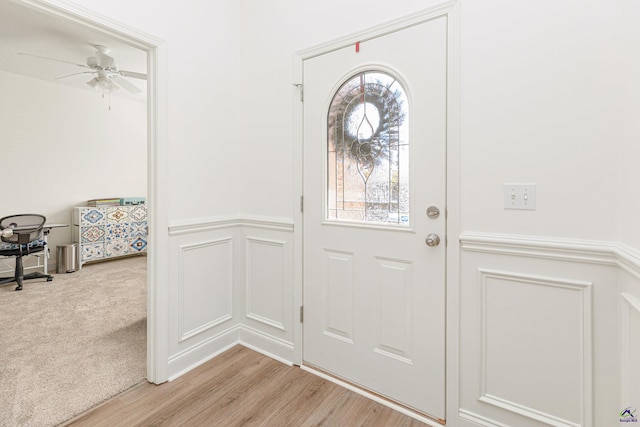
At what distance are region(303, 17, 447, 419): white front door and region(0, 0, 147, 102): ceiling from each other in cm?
212

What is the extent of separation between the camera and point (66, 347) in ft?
7.84

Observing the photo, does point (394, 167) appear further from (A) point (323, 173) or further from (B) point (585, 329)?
(B) point (585, 329)

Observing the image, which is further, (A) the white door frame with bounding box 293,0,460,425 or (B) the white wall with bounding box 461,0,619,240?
(A) the white door frame with bounding box 293,0,460,425

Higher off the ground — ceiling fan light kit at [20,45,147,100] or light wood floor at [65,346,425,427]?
ceiling fan light kit at [20,45,147,100]

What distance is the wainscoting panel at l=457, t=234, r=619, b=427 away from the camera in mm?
1266

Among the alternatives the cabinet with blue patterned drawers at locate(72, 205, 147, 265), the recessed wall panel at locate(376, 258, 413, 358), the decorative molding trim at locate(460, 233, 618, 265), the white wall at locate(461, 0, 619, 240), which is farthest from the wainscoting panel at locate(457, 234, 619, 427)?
the cabinet with blue patterned drawers at locate(72, 205, 147, 265)

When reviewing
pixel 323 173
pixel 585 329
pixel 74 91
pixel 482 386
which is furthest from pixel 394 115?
pixel 74 91

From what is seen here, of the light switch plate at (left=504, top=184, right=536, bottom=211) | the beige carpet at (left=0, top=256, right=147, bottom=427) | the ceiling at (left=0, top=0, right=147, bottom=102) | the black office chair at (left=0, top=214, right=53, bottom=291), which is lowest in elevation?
the beige carpet at (left=0, top=256, right=147, bottom=427)

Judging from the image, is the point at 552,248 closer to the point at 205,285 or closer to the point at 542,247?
the point at 542,247

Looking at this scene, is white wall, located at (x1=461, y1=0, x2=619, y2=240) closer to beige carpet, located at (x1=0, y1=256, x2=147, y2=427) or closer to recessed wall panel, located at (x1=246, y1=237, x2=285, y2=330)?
recessed wall panel, located at (x1=246, y1=237, x2=285, y2=330)

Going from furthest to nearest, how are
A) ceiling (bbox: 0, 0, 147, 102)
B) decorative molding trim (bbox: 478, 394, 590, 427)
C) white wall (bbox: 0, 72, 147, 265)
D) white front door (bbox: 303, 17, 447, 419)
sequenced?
1. white wall (bbox: 0, 72, 147, 265)
2. ceiling (bbox: 0, 0, 147, 102)
3. white front door (bbox: 303, 17, 447, 419)
4. decorative molding trim (bbox: 478, 394, 590, 427)

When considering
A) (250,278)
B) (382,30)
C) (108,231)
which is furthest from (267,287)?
(108,231)

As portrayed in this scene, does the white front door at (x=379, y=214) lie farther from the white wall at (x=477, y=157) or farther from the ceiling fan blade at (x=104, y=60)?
the ceiling fan blade at (x=104, y=60)

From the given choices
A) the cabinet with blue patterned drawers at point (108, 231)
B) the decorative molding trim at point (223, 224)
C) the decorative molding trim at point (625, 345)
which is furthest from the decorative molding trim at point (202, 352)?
the cabinet with blue patterned drawers at point (108, 231)
